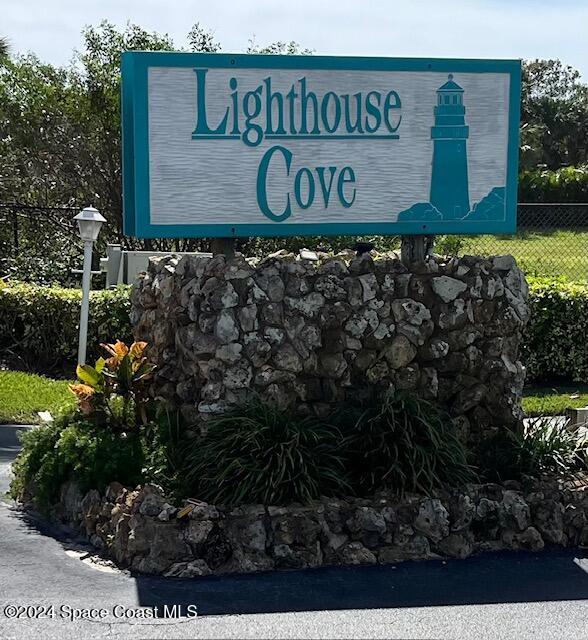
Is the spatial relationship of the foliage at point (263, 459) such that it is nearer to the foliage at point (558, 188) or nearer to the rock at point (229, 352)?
the rock at point (229, 352)

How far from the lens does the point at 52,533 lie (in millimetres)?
6574

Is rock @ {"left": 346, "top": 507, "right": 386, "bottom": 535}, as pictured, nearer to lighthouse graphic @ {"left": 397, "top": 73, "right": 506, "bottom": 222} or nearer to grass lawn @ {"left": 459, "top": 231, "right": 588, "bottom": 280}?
lighthouse graphic @ {"left": 397, "top": 73, "right": 506, "bottom": 222}

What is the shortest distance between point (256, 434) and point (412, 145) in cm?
234

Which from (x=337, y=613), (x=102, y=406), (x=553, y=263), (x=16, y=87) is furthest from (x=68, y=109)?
(x=337, y=613)

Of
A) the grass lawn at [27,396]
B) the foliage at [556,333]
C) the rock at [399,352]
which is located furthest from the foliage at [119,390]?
the foliage at [556,333]

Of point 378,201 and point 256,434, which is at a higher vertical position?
point 378,201

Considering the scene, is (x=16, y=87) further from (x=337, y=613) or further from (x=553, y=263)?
(x=337, y=613)

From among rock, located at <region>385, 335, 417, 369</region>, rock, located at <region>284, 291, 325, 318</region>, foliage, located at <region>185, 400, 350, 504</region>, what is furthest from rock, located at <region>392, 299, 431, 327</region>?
foliage, located at <region>185, 400, 350, 504</region>

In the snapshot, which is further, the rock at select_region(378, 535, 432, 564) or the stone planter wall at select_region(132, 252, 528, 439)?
the stone planter wall at select_region(132, 252, 528, 439)

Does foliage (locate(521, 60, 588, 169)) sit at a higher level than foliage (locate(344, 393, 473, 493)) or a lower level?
higher

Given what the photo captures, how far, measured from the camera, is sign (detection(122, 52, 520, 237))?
22.7 ft

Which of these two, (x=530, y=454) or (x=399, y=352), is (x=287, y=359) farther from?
(x=530, y=454)

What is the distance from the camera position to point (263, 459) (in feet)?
21.0

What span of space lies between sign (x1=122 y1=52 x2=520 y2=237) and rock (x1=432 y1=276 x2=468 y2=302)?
14.6 inches
